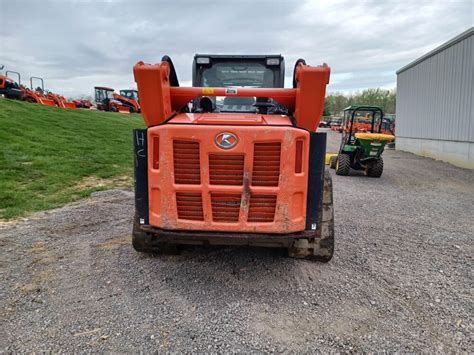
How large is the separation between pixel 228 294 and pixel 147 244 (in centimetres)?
102

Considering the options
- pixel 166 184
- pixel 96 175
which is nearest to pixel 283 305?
pixel 166 184

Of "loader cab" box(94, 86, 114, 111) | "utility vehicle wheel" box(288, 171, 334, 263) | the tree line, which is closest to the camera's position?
"utility vehicle wheel" box(288, 171, 334, 263)

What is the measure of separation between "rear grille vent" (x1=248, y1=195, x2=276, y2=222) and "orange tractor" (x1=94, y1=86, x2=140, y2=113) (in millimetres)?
32038

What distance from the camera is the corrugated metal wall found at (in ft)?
41.7

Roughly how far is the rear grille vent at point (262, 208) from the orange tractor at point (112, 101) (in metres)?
32.0

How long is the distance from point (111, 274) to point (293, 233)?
1770mm

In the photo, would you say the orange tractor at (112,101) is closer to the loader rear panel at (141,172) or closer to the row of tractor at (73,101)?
the row of tractor at (73,101)

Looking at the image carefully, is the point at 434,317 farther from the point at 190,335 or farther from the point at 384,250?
the point at 190,335

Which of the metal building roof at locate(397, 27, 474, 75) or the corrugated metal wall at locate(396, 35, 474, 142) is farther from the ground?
the metal building roof at locate(397, 27, 474, 75)

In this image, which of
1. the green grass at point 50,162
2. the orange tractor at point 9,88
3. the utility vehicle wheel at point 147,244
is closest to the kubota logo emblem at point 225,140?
the utility vehicle wheel at point 147,244

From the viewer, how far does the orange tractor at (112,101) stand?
3291 cm

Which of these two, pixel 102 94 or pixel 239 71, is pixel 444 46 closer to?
pixel 239 71

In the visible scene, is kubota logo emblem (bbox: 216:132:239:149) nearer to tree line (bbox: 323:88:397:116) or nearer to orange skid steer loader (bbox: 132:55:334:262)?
orange skid steer loader (bbox: 132:55:334:262)

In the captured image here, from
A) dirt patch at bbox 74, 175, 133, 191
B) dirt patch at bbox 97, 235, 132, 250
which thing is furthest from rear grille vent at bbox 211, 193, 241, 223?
dirt patch at bbox 74, 175, 133, 191
